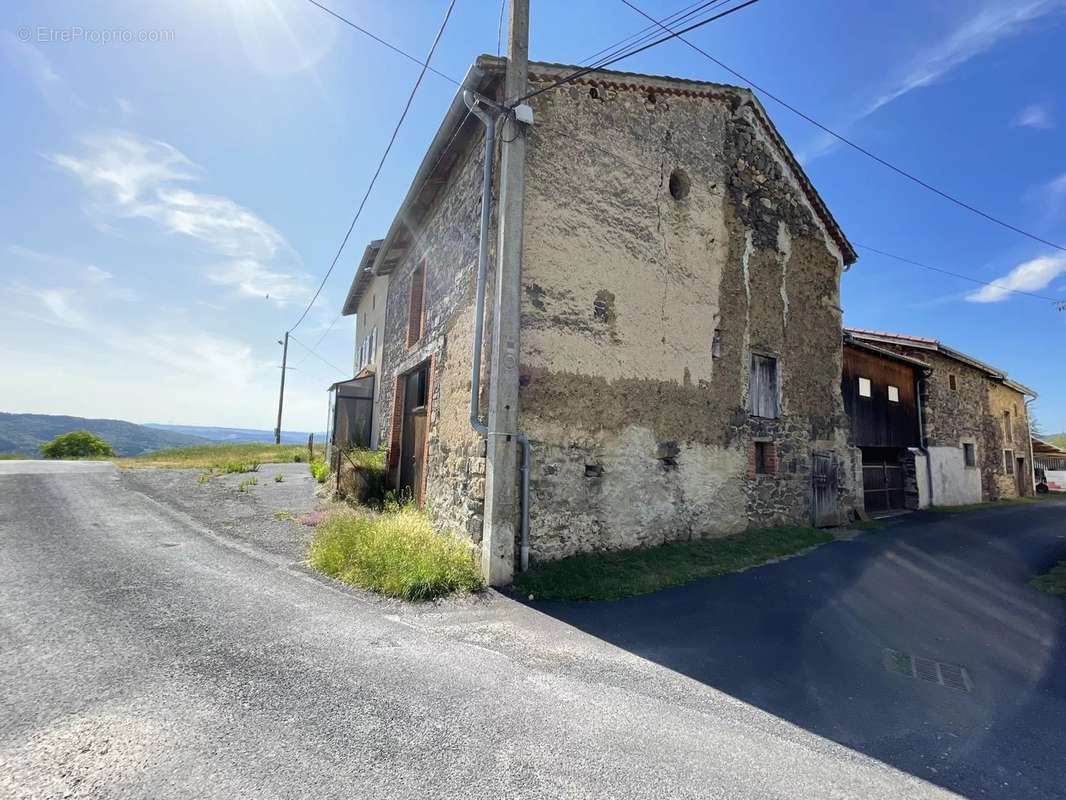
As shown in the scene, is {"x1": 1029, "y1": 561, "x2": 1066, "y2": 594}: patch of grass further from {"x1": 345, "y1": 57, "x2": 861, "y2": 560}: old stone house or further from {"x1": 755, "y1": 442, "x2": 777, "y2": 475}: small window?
{"x1": 755, "y1": 442, "x2": 777, "y2": 475}: small window

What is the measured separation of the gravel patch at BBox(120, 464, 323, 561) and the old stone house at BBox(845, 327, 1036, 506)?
42.7 ft

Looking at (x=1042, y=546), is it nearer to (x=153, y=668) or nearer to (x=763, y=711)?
(x=763, y=711)

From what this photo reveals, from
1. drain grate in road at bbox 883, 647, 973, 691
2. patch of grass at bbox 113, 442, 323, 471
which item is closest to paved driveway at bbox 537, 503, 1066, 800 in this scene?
drain grate in road at bbox 883, 647, 973, 691

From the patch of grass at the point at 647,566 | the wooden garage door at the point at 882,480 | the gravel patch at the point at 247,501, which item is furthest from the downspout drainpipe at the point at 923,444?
the gravel patch at the point at 247,501

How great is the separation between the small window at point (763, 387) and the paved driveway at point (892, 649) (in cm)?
272

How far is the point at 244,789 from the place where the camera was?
2.33m

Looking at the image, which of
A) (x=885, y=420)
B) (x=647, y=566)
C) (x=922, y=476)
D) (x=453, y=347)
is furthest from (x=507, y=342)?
(x=922, y=476)

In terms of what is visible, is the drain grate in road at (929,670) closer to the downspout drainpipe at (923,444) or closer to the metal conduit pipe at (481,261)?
the metal conduit pipe at (481,261)

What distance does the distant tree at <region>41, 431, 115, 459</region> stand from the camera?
2784 cm

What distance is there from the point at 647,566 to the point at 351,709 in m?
4.57

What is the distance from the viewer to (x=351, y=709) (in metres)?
3.10

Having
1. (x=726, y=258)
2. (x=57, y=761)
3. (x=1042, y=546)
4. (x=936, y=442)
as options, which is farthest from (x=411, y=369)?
(x=936, y=442)

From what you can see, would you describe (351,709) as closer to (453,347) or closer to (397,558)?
(397,558)

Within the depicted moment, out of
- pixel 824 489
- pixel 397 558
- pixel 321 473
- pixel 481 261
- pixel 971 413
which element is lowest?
pixel 397 558
